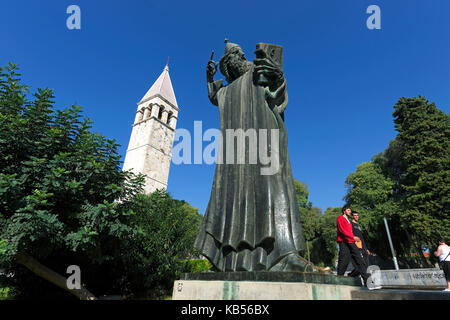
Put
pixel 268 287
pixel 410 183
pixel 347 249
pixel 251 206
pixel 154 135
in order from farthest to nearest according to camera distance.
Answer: pixel 154 135
pixel 410 183
pixel 347 249
pixel 251 206
pixel 268 287

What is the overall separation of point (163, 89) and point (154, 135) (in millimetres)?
11690

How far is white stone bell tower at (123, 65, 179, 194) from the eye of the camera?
41941mm

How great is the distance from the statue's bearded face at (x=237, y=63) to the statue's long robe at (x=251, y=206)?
457 millimetres

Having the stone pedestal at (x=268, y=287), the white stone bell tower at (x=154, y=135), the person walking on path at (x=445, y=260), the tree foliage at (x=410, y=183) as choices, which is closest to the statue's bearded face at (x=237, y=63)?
the stone pedestal at (x=268, y=287)

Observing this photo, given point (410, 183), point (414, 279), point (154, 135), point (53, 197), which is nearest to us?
point (53, 197)

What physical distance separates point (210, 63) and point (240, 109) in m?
1.18

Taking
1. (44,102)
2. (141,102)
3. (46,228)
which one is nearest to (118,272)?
(46,228)

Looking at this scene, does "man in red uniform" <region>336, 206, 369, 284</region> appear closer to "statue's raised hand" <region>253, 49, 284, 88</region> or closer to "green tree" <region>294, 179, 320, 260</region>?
"statue's raised hand" <region>253, 49, 284, 88</region>

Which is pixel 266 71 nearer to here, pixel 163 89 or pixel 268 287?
pixel 268 287

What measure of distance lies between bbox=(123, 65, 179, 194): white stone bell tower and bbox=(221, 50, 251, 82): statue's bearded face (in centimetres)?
3730

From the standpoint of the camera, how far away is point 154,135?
44375 mm

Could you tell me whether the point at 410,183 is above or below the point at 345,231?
above

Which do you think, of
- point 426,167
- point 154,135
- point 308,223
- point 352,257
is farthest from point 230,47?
point 154,135

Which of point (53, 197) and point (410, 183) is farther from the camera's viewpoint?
point (410, 183)
